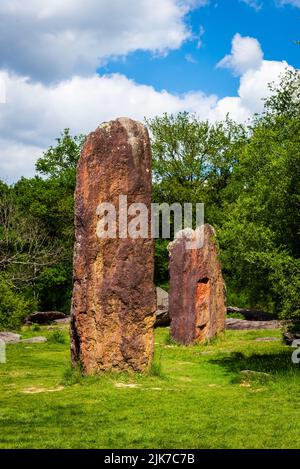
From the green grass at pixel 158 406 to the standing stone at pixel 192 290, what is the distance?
12.8ft

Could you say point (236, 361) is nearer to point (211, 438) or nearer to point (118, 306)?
point (118, 306)

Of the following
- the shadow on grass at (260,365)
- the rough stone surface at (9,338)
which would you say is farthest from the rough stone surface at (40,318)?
the shadow on grass at (260,365)

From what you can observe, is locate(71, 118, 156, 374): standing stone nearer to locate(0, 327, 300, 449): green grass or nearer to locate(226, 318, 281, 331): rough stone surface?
locate(0, 327, 300, 449): green grass

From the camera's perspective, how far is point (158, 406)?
30.9ft

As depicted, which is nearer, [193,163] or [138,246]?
[138,246]

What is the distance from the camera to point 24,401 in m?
9.88

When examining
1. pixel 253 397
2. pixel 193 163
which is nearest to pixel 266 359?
pixel 253 397

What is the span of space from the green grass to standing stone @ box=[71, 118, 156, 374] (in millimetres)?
461

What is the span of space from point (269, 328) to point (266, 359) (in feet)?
34.8

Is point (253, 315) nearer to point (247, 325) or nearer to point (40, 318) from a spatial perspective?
point (247, 325)

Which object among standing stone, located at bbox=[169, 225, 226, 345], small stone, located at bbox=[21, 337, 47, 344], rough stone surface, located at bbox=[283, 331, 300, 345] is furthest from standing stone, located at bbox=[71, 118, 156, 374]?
small stone, located at bbox=[21, 337, 47, 344]

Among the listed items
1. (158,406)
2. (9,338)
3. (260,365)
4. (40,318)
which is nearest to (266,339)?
(260,365)

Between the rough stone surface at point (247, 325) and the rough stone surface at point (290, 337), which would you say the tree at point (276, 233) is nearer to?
the rough stone surface at point (290, 337)
